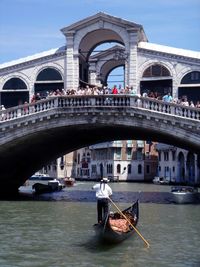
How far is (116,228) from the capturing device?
1053 cm

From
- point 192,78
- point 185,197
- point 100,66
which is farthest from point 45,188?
point 192,78

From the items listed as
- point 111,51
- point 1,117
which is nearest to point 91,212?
point 1,117

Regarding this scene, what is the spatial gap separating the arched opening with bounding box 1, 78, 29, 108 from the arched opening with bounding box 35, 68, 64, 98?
555 mm

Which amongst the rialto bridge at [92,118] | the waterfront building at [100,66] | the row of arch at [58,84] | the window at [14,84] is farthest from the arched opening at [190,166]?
the rialto bridge at [92,118]

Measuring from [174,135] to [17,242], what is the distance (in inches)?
300

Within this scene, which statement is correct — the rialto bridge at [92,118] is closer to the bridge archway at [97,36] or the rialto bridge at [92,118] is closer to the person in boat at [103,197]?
the bridge archway at [97,36]

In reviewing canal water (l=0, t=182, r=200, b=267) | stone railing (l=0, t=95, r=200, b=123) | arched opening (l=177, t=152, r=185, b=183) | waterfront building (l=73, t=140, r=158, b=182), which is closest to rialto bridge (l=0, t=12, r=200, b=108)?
stone railing (l=0, t=95, r=200, b=123)

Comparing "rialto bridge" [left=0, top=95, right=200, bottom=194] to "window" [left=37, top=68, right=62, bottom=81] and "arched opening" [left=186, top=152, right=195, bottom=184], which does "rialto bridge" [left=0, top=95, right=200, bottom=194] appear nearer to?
"window" [left=37, top=68, right=62, bottom=81]

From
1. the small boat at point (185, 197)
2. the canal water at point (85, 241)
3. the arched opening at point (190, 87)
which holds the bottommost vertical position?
the canal water at point (85, 241)

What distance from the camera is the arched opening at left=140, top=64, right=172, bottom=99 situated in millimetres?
19484

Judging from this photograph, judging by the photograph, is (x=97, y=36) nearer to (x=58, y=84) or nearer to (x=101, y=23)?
(x=101, y=23)

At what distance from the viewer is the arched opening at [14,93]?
2091 cm

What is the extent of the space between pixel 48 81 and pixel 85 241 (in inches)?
420

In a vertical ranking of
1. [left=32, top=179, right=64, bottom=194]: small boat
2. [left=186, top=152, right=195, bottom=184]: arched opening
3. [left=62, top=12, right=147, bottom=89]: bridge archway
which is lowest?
[left=32, top=179, right=64, bottom=194]: small boat
